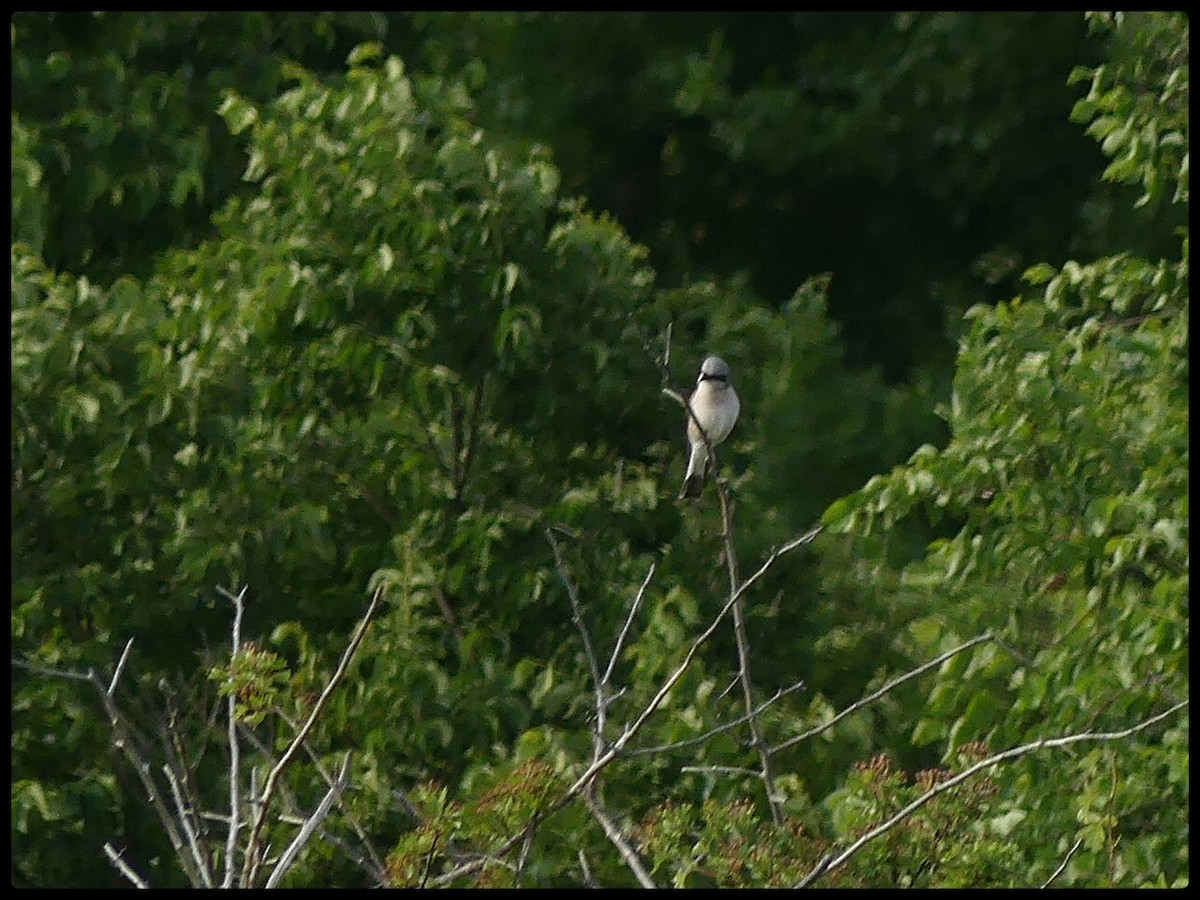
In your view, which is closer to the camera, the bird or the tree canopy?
the tree canopy

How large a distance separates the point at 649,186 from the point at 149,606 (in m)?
7.84

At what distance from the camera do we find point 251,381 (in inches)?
341

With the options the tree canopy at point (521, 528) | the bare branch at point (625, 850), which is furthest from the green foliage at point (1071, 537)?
the bare branch at point (625, 850)

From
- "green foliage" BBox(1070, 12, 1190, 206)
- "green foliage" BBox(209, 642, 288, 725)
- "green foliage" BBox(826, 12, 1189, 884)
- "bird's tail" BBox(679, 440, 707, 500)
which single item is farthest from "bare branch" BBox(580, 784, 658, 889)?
"green foliage" BBox(1070, 12, 1190, 206)

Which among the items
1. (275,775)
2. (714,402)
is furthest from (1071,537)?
(275,775)

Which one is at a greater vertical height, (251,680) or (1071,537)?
(251,680)

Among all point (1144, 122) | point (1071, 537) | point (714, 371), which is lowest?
point (1071, 537)

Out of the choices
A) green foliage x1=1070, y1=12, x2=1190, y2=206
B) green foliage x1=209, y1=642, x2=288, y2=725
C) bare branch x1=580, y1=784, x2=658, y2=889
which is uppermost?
green foliage x1=1070, y1=12, x2=1190, y2=206

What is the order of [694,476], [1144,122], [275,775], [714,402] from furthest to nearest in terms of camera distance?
[694,476] → [714,402] → [1144,122] → [275,775]

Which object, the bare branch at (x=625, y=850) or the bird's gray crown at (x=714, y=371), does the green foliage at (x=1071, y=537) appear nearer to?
the bird's gray crown at (x=714, y=371)

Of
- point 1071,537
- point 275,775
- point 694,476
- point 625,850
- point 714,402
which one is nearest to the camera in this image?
point 275,775

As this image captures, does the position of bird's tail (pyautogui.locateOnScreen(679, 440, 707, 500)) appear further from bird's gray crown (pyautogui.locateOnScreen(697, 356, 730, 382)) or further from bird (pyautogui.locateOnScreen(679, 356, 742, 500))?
bird's gray crown (pyautogui.locateOnScreen(697, 356, 730, 382))

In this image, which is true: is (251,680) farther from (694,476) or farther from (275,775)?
(694,476)

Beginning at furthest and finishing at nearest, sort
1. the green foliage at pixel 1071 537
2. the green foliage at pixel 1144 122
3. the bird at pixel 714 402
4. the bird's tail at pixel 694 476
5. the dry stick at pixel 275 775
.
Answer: the bird's tail at pixel 694 476 → the bird at pixel 714 402 → the green foliage at pixel 1144 122 → the green foliage at pixel 1071 537 → the dry stick at pixel 275 775
